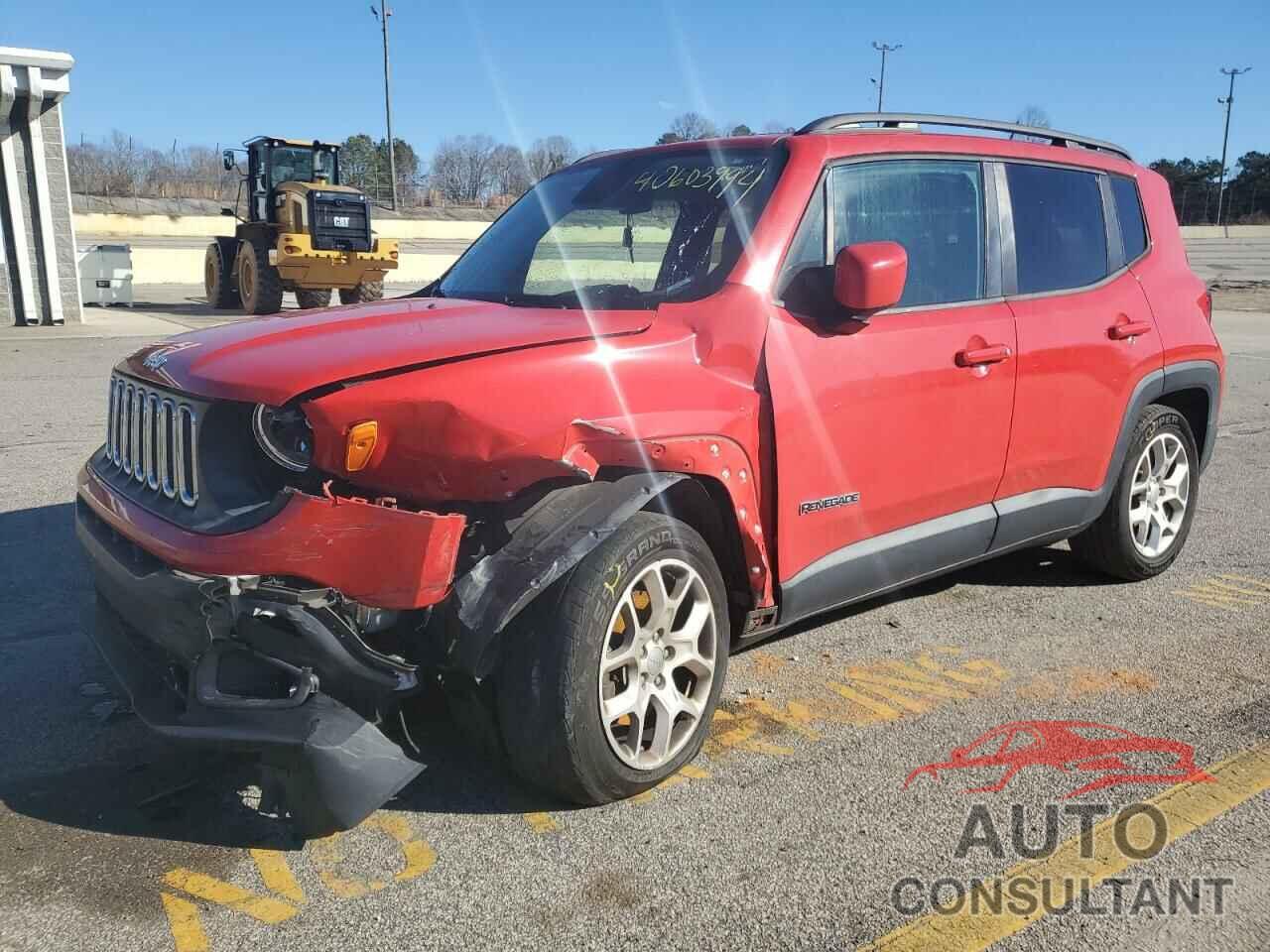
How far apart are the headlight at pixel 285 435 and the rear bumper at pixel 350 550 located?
129 millimetres

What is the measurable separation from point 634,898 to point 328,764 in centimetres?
81

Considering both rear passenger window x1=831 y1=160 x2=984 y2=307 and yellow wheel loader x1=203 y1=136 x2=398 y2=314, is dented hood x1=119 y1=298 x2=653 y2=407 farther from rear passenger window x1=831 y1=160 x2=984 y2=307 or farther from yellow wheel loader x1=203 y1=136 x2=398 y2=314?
yellow wheel loader x1=203 y1=136 x2=398 y2=314

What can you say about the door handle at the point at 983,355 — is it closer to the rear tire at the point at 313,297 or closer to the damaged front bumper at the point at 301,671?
the damaged front bumper at the point at 301,671

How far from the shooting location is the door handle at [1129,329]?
4.64 meters

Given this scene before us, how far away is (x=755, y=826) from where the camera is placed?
9.94 ft

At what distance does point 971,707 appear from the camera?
12.6 feet

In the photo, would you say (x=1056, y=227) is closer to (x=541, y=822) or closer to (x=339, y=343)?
(x=339, y=343)

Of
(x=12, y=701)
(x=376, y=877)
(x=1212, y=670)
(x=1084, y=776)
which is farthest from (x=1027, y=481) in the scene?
(x=12, y=701)

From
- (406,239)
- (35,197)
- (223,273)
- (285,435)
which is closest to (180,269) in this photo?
(223,273)

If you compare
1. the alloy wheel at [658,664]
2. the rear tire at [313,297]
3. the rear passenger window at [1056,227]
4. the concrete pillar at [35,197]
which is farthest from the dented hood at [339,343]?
the rear tire at [313,297]

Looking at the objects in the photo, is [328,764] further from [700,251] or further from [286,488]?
[700,251]

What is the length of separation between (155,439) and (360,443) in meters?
0.83

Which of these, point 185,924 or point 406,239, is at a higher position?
point 406,239

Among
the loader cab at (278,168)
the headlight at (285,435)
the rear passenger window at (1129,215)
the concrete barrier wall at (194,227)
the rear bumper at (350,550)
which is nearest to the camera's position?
the rear bumper at (350,550)
